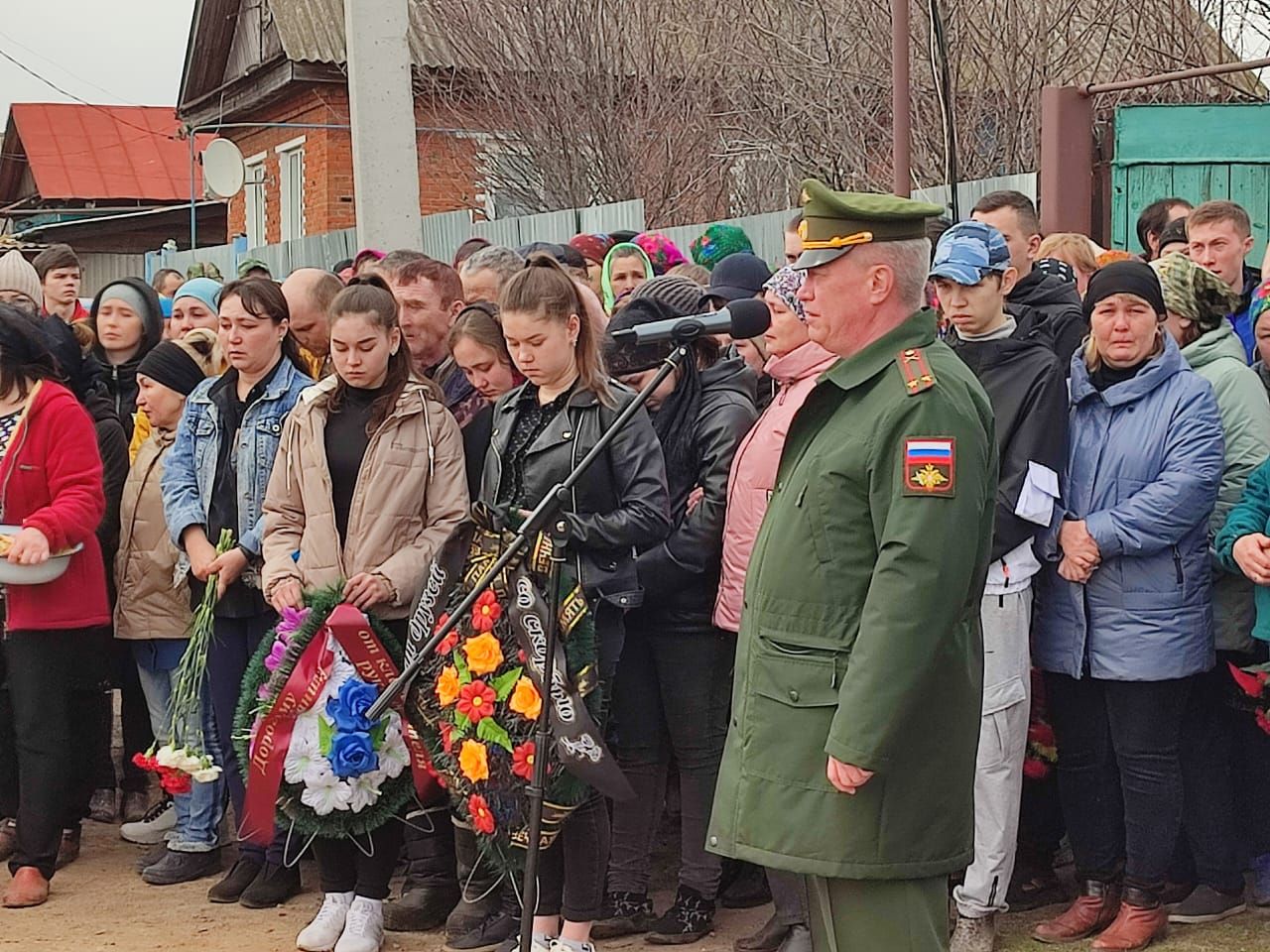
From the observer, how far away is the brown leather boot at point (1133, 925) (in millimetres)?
4820

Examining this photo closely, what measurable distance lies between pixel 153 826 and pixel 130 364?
1836 mm

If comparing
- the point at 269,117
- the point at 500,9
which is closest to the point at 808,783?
the point at 500,9

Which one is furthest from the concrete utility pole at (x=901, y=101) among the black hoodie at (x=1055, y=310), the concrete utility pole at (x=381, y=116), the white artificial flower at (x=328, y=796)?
the white artificial flower at (x=328, y=796)

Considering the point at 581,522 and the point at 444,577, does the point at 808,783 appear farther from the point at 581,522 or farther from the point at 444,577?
the point at 444,577

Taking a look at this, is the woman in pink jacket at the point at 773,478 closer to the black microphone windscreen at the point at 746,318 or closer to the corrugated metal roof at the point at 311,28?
the black microphone windscreen at the point at 746,318

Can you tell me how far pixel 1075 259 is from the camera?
624cm

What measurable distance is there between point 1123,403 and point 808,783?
2.00 m

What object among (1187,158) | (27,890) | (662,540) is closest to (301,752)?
(662,540)

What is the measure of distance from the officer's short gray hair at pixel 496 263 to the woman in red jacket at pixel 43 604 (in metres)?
1.57

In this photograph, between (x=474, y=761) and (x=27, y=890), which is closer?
(x=474, y=761)

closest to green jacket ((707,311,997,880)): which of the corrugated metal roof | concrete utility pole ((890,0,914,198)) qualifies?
concrete utility pole ((890,0,914,198))

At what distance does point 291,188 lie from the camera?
78.1 ft

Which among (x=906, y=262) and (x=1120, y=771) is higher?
(x=906, y=262)

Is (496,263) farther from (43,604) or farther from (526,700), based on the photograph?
(526,700)
